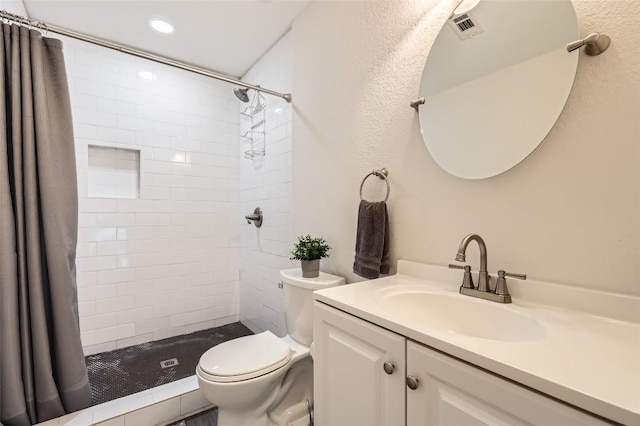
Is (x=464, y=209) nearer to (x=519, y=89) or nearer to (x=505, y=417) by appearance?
(x=519, y=89)

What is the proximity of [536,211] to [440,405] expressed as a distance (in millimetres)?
669

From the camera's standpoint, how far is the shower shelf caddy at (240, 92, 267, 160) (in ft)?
8.32

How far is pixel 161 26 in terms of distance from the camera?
2.13 meters

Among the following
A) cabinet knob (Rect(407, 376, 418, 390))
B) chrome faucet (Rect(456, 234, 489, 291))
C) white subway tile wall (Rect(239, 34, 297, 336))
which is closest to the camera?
cabinet knob (Rect(407, 376, 418, 390))

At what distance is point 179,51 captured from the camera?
2.45 m

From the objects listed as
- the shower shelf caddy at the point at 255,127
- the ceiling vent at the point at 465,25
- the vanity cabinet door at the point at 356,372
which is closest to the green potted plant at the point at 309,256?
Result: the vanity cabinet door at the point at 356,372

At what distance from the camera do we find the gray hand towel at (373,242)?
4.33ft

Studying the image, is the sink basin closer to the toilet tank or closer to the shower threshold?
the toilet tank

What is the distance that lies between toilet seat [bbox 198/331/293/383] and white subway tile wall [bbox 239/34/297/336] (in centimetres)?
70

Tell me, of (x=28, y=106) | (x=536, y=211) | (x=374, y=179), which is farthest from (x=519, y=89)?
(x=28, y=106)

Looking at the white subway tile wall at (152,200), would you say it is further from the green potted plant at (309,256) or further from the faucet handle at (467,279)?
the faucet handle at (467,279)

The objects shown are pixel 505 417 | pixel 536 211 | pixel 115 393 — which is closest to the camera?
pixel 505 417

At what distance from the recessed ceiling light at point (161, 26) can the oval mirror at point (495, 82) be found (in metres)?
1.98

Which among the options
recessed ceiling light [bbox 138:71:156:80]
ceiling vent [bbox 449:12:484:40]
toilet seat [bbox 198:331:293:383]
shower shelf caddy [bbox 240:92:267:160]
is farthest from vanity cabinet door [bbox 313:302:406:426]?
recessed ceiling light [bbox 138:71:156:80]
